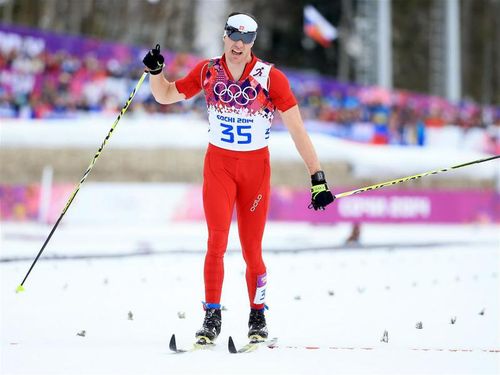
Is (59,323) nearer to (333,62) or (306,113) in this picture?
(306,113)

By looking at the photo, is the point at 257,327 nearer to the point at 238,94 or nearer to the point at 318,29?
the point at 238,94

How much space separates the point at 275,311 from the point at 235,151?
2.20 m

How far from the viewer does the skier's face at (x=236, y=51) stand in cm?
559

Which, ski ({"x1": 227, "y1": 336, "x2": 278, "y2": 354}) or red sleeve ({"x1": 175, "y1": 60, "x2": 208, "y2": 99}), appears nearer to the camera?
A: ski ({"x1": 227, "y1": 336, "x2": 278, "y2": 354})

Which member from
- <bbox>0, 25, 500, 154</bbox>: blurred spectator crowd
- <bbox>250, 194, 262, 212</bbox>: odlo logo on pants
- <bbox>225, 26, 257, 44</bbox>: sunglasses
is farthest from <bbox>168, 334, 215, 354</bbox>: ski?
<bbox>0, 25, 500, 154</bbox>: blurred spectator crowd

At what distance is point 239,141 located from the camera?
5.75m

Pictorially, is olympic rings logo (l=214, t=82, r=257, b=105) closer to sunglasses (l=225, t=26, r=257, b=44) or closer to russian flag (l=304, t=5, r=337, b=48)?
sunglasses (l=225, t=26, r=257, b=44)

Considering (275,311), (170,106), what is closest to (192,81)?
(275,311)

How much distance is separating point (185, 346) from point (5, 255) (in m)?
7.78

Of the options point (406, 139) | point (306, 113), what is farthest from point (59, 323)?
point (406, 139)

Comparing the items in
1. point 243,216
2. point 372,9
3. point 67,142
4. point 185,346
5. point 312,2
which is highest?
point 312,2

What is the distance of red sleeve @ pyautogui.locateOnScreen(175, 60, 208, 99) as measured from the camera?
230 inches

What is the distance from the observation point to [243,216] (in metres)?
5.89

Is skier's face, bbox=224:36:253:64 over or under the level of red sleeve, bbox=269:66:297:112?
over
